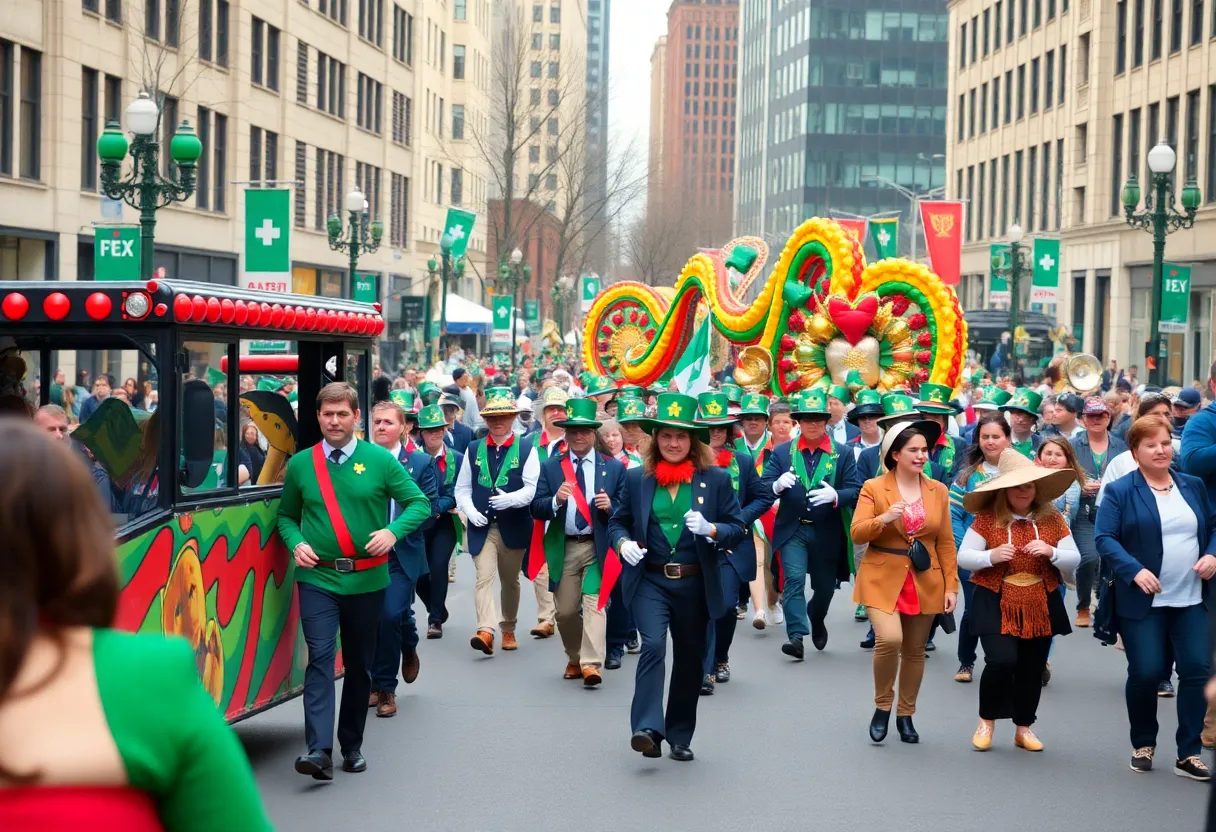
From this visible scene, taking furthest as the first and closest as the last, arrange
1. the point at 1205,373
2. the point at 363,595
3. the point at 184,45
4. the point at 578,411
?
the point at 1205,373, the point at 184,45, the point at 578,411, the point at 363,595

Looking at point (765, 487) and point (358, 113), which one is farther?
point (358, 113)

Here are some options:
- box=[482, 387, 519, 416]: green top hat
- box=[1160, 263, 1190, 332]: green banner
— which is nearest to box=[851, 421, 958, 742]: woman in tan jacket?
box=[482, 387, 519, 416]: green top hat

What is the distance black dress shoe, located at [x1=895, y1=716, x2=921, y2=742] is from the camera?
9.77 metres

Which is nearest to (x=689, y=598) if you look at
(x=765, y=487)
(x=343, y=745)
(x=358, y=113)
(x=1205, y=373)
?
(x=765, y=487)

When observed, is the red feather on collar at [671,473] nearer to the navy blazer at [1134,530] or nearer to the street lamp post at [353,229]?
the navy blazer at [1134,530]

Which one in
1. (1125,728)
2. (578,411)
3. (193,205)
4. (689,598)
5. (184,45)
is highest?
(184,45)

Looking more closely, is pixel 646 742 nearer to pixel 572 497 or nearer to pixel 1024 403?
pixel 572 497

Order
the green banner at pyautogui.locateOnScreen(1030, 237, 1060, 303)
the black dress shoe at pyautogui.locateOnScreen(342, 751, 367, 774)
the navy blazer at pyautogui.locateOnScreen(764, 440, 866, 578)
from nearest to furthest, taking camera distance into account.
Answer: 1. the black dress shoe at pyautogui.locateOnScreen(342, 751, 367, 774)
2. the navy blazer at pyautogui.locateOnScreen(764, 440, 866, 578)
3. the green banner at pyautogui.locateOnScreen(1030, 237, 1060, 303)

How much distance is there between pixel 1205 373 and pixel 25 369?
1669 inches

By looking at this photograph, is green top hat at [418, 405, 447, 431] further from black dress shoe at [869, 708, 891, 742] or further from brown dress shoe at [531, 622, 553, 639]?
black dress shoe at [869, 708, 891, 742]

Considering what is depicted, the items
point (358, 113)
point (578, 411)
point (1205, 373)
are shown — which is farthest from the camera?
point (358, 113)

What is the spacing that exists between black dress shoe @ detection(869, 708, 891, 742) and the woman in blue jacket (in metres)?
1.40

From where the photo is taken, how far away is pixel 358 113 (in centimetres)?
5403

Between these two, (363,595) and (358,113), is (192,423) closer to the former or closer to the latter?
(363,595)
